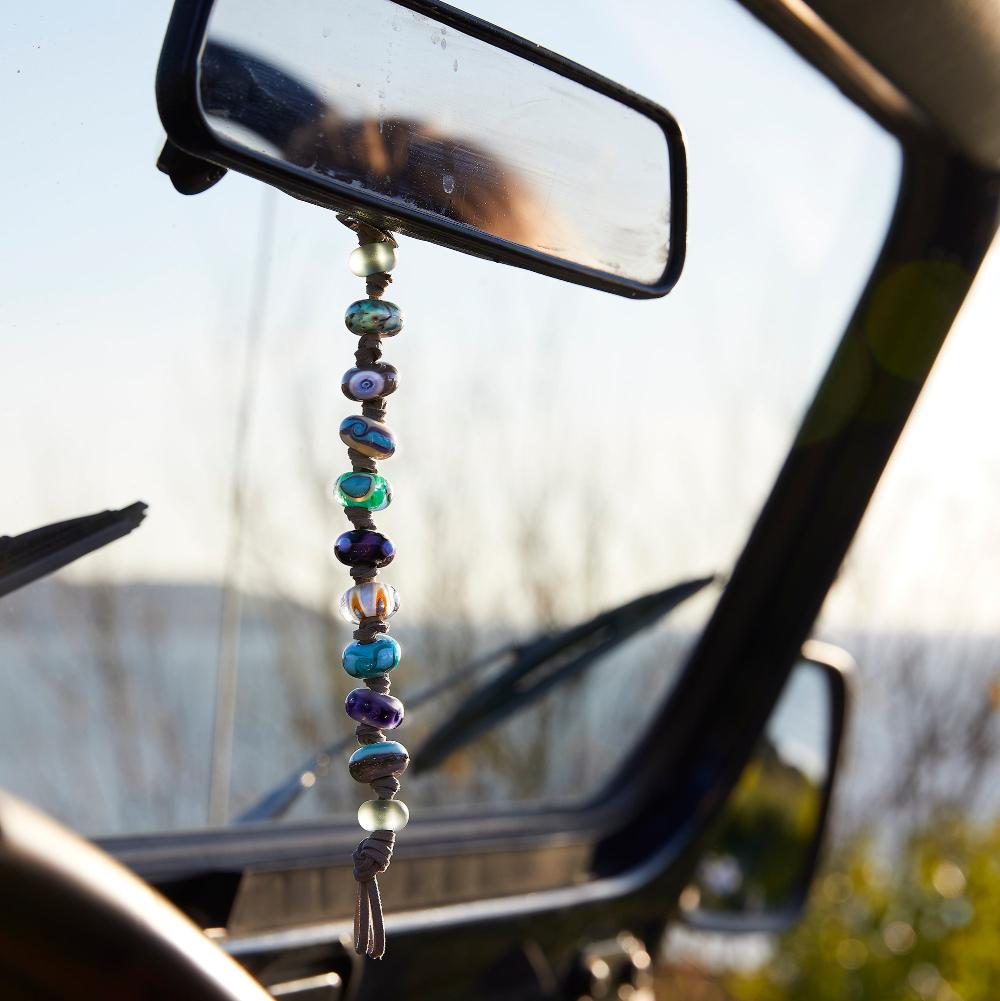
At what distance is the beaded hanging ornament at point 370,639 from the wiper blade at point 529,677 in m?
0.87

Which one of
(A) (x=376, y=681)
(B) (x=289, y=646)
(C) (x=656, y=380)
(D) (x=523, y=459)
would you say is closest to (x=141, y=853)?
(B) (x=289, y=646)

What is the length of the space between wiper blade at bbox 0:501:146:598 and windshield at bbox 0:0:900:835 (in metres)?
0.02

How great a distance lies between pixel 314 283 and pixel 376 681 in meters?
0.65

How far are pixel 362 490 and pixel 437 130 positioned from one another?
330mm

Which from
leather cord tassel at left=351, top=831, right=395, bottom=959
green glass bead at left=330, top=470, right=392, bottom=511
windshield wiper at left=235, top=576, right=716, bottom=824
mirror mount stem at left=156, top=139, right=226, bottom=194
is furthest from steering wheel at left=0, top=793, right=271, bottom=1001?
windshield wiper at left=235, top=576, right=716, bottom=824

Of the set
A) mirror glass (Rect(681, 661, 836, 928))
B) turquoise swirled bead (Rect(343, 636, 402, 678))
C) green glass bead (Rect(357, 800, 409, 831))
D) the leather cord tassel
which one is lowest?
mirror glass (Rect(681, 661, 836, 928))

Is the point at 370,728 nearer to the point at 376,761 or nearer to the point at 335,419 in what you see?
the point at 376,761

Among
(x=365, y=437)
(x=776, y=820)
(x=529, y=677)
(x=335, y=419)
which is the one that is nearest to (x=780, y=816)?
(x=776, y=820)

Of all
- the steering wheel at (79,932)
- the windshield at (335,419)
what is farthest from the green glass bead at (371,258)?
the steering wheel at (79,932)

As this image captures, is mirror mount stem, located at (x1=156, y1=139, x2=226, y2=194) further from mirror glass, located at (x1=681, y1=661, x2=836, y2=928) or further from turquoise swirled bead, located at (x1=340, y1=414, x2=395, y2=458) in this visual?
mirror glass, located at (x1=681, y1=661, x2=836, y2=928)

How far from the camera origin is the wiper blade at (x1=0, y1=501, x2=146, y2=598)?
118 centimetres

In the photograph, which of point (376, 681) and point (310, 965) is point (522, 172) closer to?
point (376, 681)

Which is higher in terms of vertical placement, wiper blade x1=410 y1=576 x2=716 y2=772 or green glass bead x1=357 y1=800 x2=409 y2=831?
green glass bead x1=357 y1=800 x2=409 y2=831

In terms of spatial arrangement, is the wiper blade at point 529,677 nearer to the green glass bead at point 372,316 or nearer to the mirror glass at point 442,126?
the mirror glass at point 442,126
